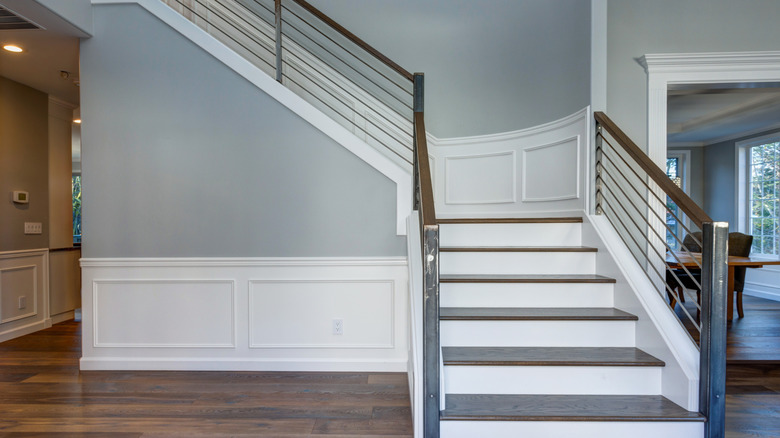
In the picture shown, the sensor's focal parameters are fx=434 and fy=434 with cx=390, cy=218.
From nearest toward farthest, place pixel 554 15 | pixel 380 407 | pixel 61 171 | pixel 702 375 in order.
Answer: pixel 702 375
pixel 380 407
pixel 554 15
pixel 61 171

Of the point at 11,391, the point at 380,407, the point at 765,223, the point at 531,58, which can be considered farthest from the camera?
the point at 765,223

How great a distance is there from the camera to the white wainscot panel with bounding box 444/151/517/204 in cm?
378

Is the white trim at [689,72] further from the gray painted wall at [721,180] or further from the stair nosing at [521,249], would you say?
the gray painted wall at [721,180]

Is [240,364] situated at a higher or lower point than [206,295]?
lower

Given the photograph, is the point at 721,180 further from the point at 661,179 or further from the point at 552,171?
the point at 661,179

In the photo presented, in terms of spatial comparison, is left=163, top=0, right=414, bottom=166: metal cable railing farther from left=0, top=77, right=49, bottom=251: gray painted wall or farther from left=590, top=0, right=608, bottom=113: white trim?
left=0, top=77, right=49, bottom=251: gray painted wall

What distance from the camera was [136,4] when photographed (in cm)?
293

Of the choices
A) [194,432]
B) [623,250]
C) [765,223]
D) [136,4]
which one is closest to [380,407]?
[194,432]

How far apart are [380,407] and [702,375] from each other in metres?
1.50

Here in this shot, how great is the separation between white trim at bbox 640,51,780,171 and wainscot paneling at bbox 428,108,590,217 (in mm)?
549

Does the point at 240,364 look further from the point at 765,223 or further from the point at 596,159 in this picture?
the point at 765,223

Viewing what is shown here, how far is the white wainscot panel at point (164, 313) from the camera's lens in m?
2.91

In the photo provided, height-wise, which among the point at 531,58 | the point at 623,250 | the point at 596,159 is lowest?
the point at 623,250

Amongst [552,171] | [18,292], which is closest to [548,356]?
[552,171]
